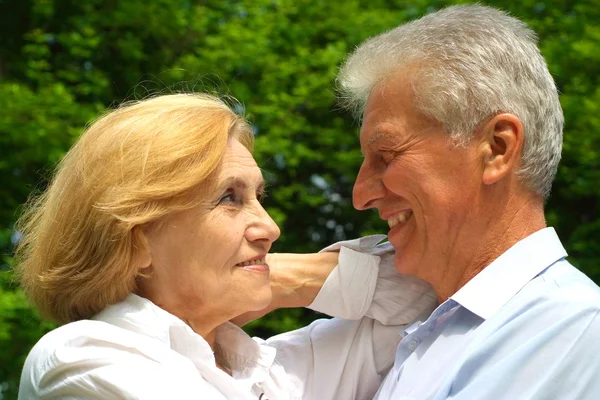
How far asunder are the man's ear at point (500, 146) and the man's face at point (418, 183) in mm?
29

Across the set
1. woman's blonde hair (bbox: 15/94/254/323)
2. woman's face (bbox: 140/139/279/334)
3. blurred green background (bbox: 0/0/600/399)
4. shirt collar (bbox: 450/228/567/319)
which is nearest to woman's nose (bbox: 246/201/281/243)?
woman's face (bbox: 140/139/279/334)

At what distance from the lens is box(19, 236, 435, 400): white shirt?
2.31m

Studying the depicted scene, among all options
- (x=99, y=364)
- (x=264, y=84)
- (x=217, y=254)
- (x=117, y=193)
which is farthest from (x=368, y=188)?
(x=264, y=84)

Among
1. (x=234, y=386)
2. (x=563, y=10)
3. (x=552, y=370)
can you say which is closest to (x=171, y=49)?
(x=563, y=10)

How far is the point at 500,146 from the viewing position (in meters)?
2.75

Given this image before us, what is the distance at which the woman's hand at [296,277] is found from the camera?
9.85 feet

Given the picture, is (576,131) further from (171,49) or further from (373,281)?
(373,281)

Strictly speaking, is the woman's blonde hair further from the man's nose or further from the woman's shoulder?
the man's nose

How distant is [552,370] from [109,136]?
1279 millimetres

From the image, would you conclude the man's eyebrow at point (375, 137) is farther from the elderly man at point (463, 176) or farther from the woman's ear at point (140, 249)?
the woman's ear at point (140, 249)

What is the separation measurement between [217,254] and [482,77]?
0.87 m

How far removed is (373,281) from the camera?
2.97 metres

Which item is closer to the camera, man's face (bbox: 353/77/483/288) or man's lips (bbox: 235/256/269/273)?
man's lips (bbox: 235/256/269/273)

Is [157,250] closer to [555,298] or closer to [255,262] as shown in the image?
[255,262]
